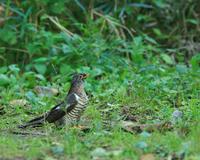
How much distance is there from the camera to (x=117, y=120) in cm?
696

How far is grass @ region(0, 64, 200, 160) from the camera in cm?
550

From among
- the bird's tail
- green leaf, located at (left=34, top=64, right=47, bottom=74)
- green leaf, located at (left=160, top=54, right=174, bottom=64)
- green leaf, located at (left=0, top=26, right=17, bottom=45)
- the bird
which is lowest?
green leaf, located at (left=160, top=54, right=174, bottom=64)

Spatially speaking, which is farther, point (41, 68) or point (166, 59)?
point (166, 59)

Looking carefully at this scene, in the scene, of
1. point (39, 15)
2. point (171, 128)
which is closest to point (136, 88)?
point (171, 128)

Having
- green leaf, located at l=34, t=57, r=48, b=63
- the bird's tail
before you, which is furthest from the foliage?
the bird's tail

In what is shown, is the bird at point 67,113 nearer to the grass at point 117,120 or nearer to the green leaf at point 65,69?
the grass at point 117,120

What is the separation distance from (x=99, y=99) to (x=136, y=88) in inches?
19.2

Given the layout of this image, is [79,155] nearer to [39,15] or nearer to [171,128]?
[171,128]

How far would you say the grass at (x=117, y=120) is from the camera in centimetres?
550

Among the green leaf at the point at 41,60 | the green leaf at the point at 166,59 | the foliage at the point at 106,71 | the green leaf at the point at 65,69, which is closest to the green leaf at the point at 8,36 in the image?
the foliage at the point at 106,71

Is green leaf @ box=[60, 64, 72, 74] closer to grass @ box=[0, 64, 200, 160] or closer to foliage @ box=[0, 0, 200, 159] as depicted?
foliage @ box=[0, 0, 200, 159]

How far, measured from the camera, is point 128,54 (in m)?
10.5

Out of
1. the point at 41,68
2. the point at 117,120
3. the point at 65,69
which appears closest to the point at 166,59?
the point at 65,69

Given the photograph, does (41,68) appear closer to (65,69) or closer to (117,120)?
(65,69)
